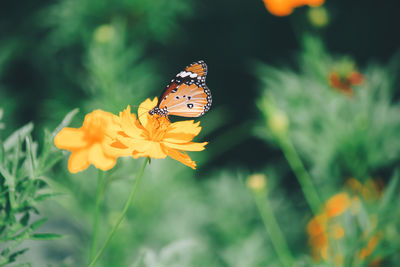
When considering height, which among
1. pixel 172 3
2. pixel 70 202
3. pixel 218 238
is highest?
pixel 172 3

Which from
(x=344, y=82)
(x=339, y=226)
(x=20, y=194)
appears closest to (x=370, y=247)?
(x=339, y=226)

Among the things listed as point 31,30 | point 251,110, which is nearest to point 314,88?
point 251,110

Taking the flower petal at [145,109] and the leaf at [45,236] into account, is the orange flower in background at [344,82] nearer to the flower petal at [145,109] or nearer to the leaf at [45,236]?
the flower petal at [145,109]

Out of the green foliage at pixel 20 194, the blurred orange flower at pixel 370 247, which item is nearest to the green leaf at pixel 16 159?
the green foliage at pixel 20 194

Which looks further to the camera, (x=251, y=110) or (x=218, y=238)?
(x=251, y=110)

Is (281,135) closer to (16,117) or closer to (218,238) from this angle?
(218,238)

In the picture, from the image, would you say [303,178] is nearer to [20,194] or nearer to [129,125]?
[129,125]
